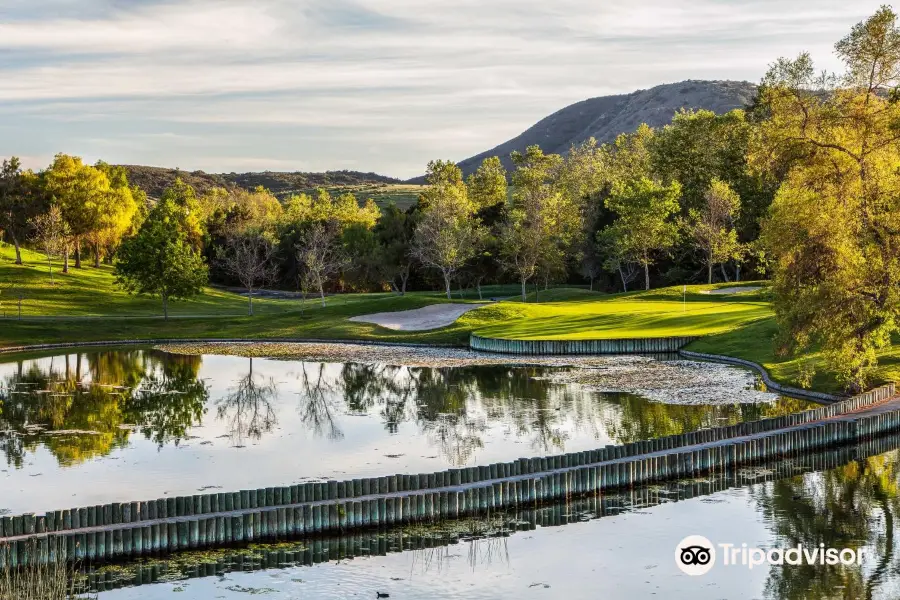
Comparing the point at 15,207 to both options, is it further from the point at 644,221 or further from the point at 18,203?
the point at 644,221

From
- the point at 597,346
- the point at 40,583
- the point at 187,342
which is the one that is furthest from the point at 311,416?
the point at 187,342

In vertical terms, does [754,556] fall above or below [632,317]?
below

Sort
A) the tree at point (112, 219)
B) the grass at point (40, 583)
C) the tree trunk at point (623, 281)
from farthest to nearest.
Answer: the tree at point (112, 219)
the tree trunk at point (623, 281)
the grass at point (40, 583)

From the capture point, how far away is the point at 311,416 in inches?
1879

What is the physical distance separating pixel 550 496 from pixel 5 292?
86157 mm

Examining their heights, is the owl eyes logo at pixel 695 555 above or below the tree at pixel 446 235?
below

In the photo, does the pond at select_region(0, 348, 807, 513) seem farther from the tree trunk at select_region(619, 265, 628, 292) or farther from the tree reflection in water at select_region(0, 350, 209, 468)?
the tree trunk at select_region(619, 265, 628, 292)

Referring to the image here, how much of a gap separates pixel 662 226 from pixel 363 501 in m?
86.2

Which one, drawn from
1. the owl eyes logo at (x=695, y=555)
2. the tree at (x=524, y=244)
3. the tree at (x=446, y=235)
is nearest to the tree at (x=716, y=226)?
the tree at (x=524, y=244)

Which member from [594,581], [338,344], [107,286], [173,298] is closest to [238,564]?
[594,581]

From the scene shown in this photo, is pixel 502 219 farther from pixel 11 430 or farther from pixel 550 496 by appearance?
pixel 550 496

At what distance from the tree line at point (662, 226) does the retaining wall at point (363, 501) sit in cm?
1004

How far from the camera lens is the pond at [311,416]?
35.3m

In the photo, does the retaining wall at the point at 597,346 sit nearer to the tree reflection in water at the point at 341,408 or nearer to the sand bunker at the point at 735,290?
the tree reflection in water at the point at 341,408
